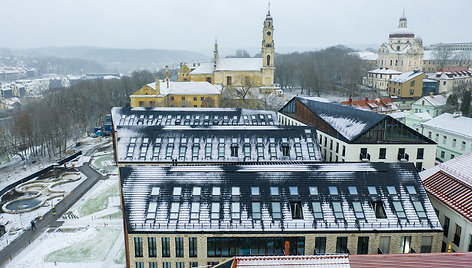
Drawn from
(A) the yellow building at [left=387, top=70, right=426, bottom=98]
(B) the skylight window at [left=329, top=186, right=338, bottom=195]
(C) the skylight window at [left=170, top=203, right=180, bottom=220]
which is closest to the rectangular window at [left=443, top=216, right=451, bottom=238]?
(B) the skylight window at [left=329, top=186, right=338, bottom=195]

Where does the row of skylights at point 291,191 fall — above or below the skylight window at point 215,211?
above

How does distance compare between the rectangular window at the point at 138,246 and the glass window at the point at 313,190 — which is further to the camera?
the glass window at the point at 313,190

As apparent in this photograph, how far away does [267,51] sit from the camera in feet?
334

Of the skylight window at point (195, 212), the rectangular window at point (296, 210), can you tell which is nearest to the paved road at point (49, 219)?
the skylight window at point (195, 212)

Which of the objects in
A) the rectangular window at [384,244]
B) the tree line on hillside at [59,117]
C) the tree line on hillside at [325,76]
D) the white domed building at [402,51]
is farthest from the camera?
the white domed building at [402,51]

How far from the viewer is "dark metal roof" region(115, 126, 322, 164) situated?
38.9 metres

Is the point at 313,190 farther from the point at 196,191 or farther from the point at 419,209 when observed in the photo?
the point at 196,191

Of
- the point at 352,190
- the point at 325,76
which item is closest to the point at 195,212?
the point at 352,190

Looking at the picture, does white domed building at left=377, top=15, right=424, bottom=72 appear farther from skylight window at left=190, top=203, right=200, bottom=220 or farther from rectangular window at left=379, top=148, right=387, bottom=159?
skylight window at left=190, top=203, right=200, bottom=220

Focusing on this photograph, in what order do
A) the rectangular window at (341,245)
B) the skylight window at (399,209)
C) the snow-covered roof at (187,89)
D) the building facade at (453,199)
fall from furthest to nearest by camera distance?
1. the snow-covered roof at (187,89)
2. the building facade at (453,199)
3. the skylight window at (399,209)
4. the rectangular window at (341,245)

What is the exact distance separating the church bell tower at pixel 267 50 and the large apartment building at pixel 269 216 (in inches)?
3154

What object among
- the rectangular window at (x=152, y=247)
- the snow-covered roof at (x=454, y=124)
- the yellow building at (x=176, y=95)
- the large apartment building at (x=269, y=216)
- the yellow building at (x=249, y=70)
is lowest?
the rectangular window at (x=152, y=247)

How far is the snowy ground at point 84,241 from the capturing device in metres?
31.0

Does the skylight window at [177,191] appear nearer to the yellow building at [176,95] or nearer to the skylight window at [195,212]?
the skylight window at [195,212]
